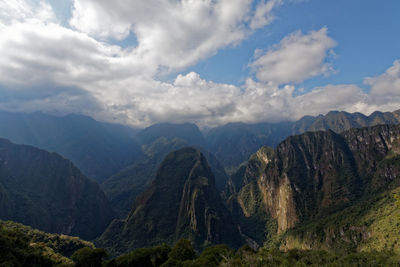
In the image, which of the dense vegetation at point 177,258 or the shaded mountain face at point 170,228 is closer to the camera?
the dense vegetation at point 177,258

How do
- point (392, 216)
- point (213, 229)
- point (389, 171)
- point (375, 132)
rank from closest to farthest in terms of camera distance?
point (392, 216) → point (389, 171) → point (213, 229) → point (375, 132)

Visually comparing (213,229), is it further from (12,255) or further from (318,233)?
(12,255)

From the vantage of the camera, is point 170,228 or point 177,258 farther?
point 170,228

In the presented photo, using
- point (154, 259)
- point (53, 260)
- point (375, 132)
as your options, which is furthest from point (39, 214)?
point (375, 132)

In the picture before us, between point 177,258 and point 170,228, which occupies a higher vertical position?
point 177,258

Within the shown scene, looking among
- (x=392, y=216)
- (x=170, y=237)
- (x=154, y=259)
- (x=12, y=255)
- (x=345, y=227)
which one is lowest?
(x=170, y=237)

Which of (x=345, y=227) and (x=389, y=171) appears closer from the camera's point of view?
(x=345, y=227)

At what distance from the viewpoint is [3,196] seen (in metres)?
172

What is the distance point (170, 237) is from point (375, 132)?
215 meters

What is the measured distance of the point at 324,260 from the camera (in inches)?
2382

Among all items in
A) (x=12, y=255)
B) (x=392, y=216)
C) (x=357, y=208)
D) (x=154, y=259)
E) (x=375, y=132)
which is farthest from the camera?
(x=375, y=132)

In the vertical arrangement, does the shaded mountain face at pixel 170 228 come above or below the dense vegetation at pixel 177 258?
below

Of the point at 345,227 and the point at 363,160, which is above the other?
the point at 363,160

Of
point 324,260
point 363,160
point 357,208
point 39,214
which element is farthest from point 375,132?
point 39,214
